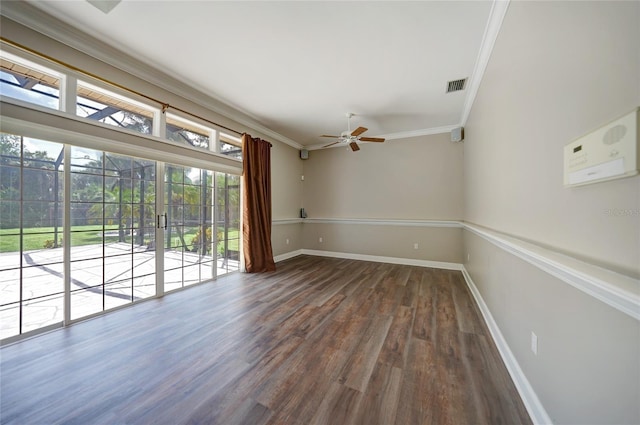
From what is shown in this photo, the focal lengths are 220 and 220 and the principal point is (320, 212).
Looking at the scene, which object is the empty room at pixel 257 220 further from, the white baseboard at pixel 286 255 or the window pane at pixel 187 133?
the white baseboard at pixel 286 255

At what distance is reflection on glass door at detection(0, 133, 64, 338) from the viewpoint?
186cm

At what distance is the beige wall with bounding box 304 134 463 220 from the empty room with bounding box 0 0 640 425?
69 cm

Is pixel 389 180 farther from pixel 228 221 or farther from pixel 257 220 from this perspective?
pixel 228 221

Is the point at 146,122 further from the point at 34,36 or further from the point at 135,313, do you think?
the point at 135,313

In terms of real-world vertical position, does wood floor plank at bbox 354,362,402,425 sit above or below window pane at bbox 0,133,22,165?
below

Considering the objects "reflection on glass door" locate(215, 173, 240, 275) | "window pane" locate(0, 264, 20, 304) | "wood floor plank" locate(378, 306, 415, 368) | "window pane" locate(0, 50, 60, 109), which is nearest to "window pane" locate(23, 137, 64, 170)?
"window pane" locate(0, 50, 60, 109)

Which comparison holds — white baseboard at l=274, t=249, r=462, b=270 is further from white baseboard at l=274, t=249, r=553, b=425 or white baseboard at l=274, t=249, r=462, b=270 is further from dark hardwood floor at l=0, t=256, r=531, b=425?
dark hardwood floor at l=0, t=256, r=531, b=425

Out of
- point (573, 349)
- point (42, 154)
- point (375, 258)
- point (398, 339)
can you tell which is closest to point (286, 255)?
point (375, 258)

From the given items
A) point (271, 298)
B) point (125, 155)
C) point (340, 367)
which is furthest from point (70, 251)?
point (340, 367)

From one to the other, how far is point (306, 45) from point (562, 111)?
2.11 meters

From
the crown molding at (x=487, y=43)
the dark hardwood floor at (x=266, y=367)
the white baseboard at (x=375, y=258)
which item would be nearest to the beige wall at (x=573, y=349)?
the dark hardwood floor at (x=266, y=367)

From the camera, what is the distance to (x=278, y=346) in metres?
1.86

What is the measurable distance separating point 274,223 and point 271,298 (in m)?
2.10

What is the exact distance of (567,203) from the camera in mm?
1002
